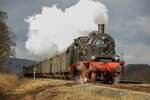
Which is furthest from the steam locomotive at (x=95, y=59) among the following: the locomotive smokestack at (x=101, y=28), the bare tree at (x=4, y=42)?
the bare tree at (x=4, y=42)

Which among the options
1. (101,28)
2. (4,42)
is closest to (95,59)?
(101,28)

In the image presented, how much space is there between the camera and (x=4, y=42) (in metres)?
61.6

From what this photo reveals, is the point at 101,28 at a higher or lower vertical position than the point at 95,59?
higher

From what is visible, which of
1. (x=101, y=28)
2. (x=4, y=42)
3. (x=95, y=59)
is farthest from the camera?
(x=4, y=42)

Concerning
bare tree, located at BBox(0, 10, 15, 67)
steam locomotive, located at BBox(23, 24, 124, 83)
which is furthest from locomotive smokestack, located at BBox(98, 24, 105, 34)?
bare tree, located at BBox(0, 10, 15, 67)

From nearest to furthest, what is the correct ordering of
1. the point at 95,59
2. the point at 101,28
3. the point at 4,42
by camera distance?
the point at 95,59 → the point at 101,28 → the point at 4,42

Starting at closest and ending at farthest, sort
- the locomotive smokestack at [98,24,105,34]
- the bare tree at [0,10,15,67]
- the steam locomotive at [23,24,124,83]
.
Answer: the steam locomotive at [23,24,124,83] < the locomotive smokestack at [98,24,105,34] < the bare tree at [0,10,15,67]

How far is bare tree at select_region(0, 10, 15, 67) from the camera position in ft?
199

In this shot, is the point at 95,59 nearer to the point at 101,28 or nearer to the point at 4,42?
the point at 101,28

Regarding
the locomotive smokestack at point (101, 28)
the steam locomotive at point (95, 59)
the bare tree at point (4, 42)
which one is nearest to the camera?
the steam locomotive at point (95, 59)

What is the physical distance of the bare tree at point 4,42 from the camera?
60.5 m

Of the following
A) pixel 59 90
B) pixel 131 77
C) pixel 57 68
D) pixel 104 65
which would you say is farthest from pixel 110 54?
pixel 131 77

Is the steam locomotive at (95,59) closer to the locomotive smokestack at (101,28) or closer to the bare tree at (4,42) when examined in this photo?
the locomotive smokestack at (101,28)

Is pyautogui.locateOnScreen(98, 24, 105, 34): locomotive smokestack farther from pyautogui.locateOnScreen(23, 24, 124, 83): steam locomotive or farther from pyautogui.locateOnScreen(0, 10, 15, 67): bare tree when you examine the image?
pyautogui.locateOnScreen(0, 10, 15, 67): bare tree
